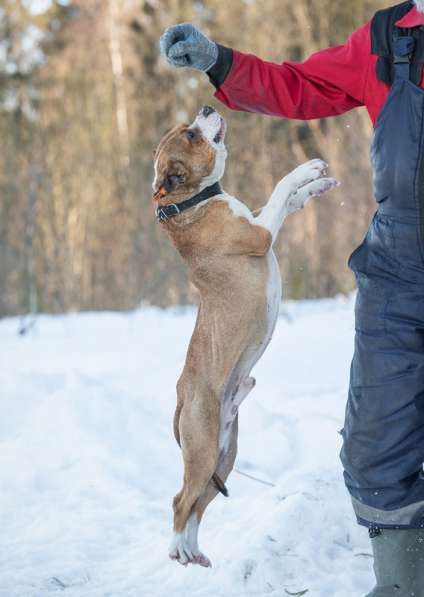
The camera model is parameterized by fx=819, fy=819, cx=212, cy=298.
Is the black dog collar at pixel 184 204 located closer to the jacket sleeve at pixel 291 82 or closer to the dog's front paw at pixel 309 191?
the dog's front paw at pixel 309 191

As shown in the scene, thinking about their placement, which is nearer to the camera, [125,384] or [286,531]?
[286,531]

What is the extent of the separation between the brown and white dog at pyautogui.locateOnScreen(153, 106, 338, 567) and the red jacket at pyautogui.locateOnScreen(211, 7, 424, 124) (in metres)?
0.64

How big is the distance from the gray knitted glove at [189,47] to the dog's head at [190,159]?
28.0 inches

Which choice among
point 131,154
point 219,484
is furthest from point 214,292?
point 131,154

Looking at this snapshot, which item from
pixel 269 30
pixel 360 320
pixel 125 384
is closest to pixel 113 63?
pixel 269 30

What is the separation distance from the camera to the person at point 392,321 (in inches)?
106

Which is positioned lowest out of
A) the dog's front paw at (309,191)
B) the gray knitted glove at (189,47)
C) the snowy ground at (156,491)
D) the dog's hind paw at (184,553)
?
the snowy ground at (156,491)

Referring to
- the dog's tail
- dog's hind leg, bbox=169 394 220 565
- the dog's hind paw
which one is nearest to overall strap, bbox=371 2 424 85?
dog's hind leg, bbox=169 394 220 565

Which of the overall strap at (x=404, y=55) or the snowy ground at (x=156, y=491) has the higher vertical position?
the overall strap at (x=404, y=55)

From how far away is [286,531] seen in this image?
3.77 meters

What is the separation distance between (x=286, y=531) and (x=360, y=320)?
4.38 ft

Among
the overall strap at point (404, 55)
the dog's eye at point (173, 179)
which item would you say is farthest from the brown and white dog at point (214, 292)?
the overall strap at point (404, 55)

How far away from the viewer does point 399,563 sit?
2836 millimetres

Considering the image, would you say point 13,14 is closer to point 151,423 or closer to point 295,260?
point 295,260
